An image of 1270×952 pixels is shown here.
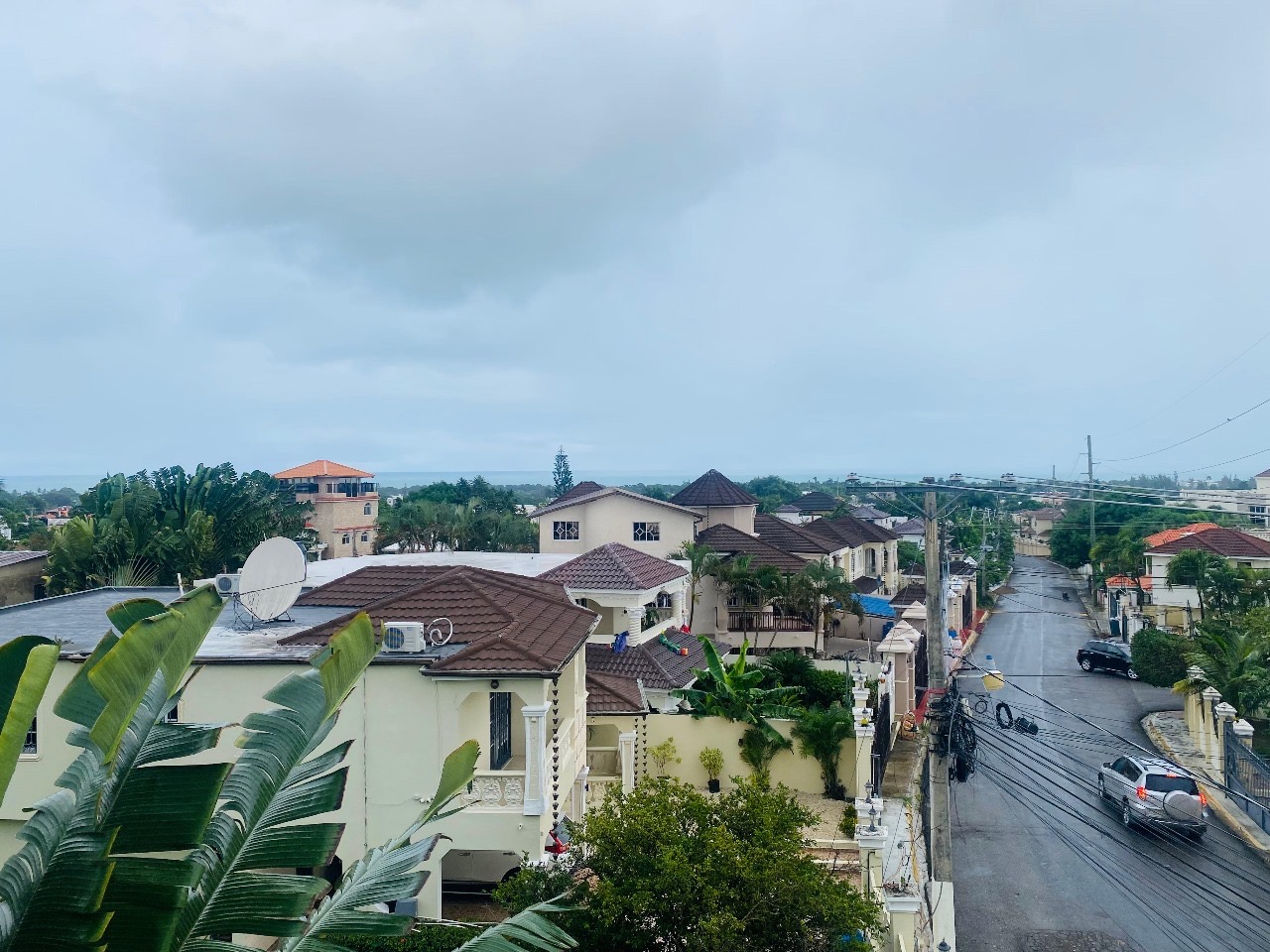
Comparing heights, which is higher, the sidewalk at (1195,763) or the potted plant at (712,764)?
the potted plant at (712,764)

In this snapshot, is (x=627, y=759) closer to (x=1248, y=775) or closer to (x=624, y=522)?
(x=1248, y=775)

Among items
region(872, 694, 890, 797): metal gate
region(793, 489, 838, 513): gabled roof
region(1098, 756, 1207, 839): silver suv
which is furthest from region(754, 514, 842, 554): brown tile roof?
region(793, 489, 838, 513): gabled roof

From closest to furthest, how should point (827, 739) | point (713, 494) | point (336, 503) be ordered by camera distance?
point (827, 739) → point (713, 494) → point (336, 503)

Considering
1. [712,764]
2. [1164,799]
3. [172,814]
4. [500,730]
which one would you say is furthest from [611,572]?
[172,814]

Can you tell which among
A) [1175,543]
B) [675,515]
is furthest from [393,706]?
[1175,543]

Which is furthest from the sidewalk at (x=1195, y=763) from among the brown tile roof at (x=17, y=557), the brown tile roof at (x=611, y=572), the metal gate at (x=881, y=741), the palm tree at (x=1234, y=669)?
the brown tile roof at (x=17, y=557)

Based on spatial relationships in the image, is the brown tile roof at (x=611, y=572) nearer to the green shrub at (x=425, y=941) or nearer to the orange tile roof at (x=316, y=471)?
the green shrub at (x=425, y=941)
